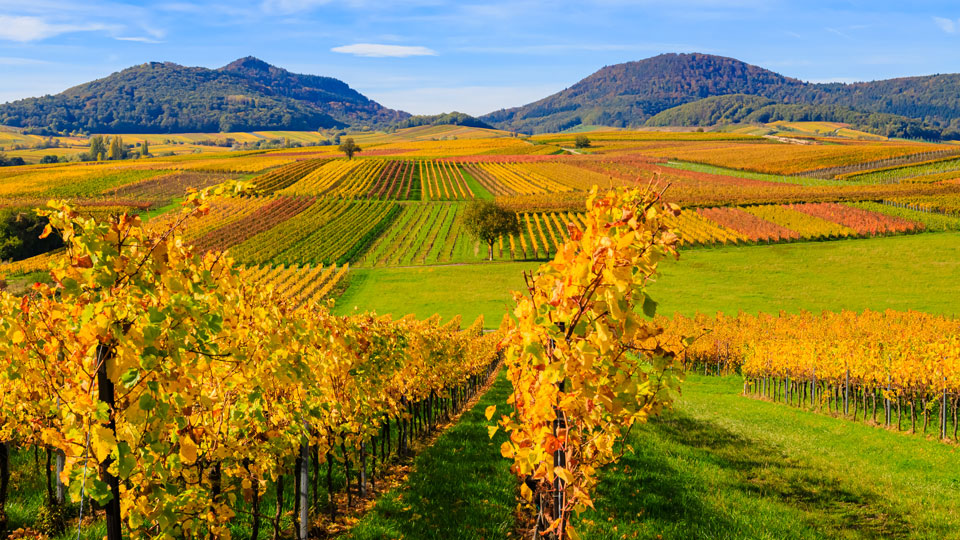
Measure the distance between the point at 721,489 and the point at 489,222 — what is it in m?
51.5

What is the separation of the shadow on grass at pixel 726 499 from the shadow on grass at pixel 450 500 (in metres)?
1.66

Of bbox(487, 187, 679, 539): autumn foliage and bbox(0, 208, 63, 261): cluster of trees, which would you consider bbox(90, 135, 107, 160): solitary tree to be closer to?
bbox(0, 208, 63, 261): cluster of trees

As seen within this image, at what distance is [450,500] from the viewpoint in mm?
9852

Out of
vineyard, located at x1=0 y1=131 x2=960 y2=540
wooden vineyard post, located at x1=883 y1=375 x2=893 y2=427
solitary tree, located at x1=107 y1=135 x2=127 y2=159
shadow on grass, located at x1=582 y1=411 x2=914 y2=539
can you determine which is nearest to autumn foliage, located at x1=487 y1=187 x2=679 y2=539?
vineyard, located at x1=0 y1=131 x2=960 y2=540

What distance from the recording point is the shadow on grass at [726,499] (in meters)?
8.45

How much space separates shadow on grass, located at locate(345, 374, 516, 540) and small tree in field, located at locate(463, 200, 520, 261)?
47.7 m

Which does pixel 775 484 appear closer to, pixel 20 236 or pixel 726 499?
pixel 726 499

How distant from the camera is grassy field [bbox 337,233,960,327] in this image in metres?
45.5

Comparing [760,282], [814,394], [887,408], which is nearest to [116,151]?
[760,282]

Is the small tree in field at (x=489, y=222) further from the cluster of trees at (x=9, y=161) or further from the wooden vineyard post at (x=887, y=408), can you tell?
the cluster of trees at (x=9, y=161)

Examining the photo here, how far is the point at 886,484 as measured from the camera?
12273 millimetres

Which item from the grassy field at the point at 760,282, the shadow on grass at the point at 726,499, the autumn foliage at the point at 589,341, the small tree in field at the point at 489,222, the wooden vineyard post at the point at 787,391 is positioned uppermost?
the autumn foliage at the point at 589,341

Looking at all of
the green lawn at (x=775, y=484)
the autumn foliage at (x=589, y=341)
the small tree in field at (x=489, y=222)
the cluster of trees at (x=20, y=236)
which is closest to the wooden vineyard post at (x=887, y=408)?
the green lawn at (x=775, y=484)

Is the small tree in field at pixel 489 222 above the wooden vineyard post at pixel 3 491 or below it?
above
